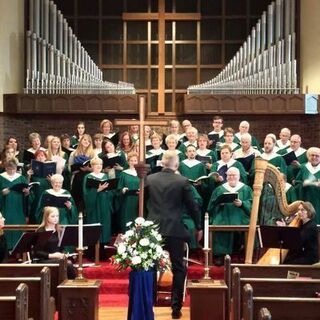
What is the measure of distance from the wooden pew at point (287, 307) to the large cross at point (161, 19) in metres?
9.35

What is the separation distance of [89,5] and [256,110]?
12.6ft

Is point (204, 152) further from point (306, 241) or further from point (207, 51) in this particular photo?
point (207, 51)

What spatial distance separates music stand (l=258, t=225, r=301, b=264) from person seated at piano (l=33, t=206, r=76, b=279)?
6.23ft

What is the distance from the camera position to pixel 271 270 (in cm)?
578

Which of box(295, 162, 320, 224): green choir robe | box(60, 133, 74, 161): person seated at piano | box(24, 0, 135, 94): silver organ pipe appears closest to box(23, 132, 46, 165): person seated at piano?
box(60, 133, 74, 161): person seated at piano

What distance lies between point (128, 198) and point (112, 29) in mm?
5645

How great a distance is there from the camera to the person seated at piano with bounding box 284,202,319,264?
696 centimetres

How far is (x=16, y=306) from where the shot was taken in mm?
4113

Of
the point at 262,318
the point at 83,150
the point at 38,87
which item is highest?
the point at 38,87

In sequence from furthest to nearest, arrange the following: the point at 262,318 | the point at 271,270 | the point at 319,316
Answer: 1. the point at 271,270
2. the point at 319,316
3. the point at 262,318

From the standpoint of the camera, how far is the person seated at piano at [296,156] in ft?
30.7

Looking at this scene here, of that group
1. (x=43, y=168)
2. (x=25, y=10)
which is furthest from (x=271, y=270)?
(x=25, y=10)

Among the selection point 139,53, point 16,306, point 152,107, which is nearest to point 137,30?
point 139,53

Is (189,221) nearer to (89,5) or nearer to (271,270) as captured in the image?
(271,270)
